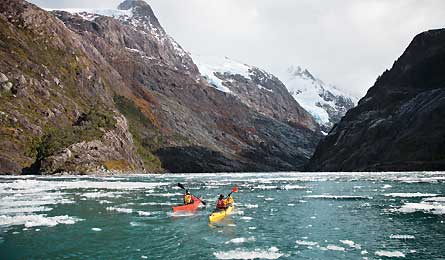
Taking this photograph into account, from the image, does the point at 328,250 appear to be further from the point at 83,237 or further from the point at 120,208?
the point at 120,208

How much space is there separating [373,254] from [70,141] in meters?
147

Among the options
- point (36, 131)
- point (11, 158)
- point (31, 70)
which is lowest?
point (11, 158)

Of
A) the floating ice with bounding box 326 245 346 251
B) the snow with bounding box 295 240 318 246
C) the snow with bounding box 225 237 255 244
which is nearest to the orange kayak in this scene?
the snow with bounding box 225 237 255 244

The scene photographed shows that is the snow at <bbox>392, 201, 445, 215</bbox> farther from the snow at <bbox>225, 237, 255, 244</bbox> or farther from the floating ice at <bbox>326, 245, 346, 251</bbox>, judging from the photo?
the snow at <bbox>225, 237, 255, 244</bbox>

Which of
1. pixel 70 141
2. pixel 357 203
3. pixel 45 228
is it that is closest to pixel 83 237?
pixel 45 228

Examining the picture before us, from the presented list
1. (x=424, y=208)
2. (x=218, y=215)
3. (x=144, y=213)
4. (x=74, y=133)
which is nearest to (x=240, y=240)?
(x=218, y=215)

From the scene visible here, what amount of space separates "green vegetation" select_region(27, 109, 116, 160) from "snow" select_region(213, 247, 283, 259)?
434 ft

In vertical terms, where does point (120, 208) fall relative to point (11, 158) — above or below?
below

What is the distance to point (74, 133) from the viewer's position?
549ft

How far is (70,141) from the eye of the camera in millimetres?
157500

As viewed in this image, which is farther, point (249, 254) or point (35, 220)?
point (35, 220)

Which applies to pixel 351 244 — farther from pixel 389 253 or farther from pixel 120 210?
pixel 120 210

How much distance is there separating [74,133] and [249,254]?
154 metres

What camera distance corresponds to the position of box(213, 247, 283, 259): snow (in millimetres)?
24505
